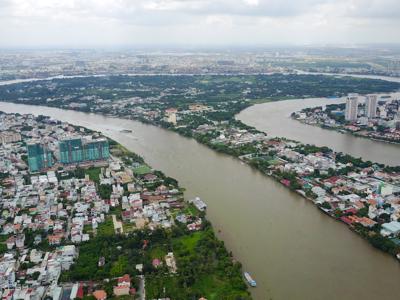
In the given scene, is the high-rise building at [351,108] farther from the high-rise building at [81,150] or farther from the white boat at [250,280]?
the white boat at [250,280]

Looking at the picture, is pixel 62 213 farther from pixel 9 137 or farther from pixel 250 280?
pixel 9 137

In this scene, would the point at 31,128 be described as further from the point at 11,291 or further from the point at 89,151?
the point at 11,291

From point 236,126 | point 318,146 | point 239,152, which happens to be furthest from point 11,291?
point 236,126

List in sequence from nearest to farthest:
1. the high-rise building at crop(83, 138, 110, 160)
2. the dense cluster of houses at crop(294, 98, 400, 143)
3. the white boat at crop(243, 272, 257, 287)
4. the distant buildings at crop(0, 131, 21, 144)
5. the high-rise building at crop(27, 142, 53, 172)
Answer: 1. the white boat at crop(243, 272, 257, 287)
2. the high-rise building at crop(27, 142, 53, 172)
3. the high-rise building at crop(83, 138, 110, 160)
4. the distant buildings at crop(0, 131, 21, 144)
5. the dense cluster of houses at crop(294, 98, 400, 143)

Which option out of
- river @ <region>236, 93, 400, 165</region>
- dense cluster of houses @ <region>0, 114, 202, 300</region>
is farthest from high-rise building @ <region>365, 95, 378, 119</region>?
dense cluster of houses @ <region>0, 114, 202, 300</region>

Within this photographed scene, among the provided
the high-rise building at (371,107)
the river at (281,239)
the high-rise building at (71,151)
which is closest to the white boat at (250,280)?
the river at (281,239)

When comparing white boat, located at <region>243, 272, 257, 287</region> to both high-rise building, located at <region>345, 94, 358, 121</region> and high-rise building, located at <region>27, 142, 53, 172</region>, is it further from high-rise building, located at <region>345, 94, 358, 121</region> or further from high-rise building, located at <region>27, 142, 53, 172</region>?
high-rise building, located at <region>345, 94, 358, 121</region>
